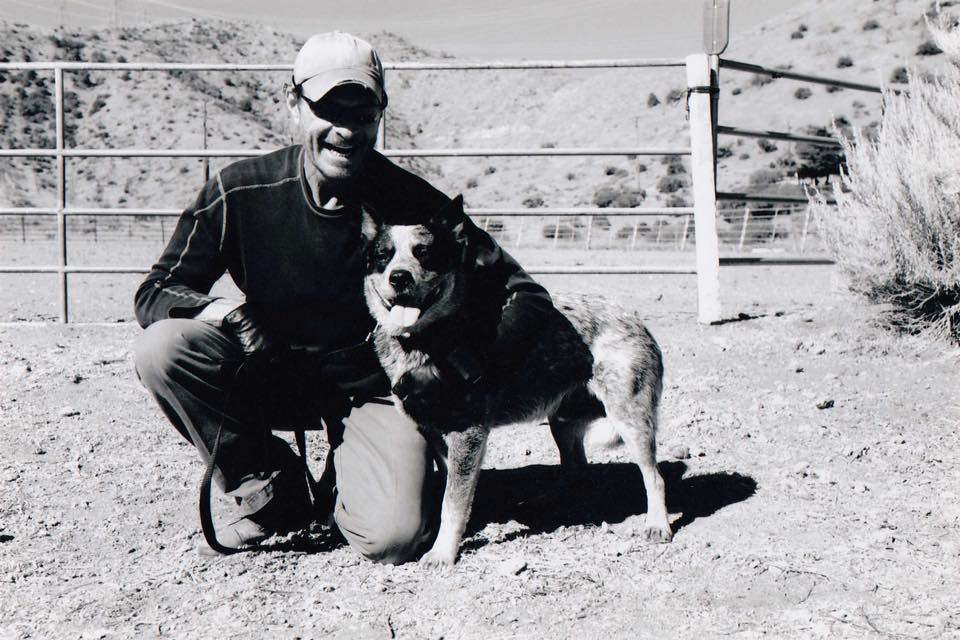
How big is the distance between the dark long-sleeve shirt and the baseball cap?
267 mm

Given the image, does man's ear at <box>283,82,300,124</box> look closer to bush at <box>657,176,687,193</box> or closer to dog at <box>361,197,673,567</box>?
dog at <box>361,197,673,567</box>

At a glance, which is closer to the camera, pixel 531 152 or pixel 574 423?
pixel 574 423

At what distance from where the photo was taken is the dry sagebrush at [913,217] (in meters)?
5.86

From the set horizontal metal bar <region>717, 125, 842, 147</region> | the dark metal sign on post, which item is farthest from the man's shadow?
the dark metal sign on post

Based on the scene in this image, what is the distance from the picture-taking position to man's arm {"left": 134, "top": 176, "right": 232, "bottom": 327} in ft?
9.70

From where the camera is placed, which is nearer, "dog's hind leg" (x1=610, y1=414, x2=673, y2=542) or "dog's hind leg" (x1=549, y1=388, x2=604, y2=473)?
"dog's hind leg" (x1=610, y1=414, x2=673, y2=542)

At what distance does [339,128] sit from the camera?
2.86m

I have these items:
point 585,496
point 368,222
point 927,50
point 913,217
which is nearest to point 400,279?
point 368,222

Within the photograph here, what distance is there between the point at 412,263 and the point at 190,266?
0.73 meters

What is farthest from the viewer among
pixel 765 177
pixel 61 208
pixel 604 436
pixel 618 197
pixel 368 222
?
pixel 618 197

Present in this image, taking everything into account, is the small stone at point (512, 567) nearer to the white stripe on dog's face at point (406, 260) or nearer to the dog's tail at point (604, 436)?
the dog's tail at point (604, 436)

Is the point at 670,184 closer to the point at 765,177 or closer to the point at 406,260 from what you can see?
the point at 765,177

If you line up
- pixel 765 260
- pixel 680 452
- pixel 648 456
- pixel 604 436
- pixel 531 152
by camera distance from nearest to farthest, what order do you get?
pixel 648 456
pixel 604 436
pixel 680 452
pixel 531 152
pixel 765 260

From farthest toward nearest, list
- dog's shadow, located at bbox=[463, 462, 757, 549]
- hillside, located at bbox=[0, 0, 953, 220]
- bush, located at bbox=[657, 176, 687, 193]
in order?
hillside, located at bbox=[0, 0, 953, 220] → bush, located at bbox=[657, 176, 687, 193] → dog's shadow, located at bbox=[463, 462, 757, 549]
